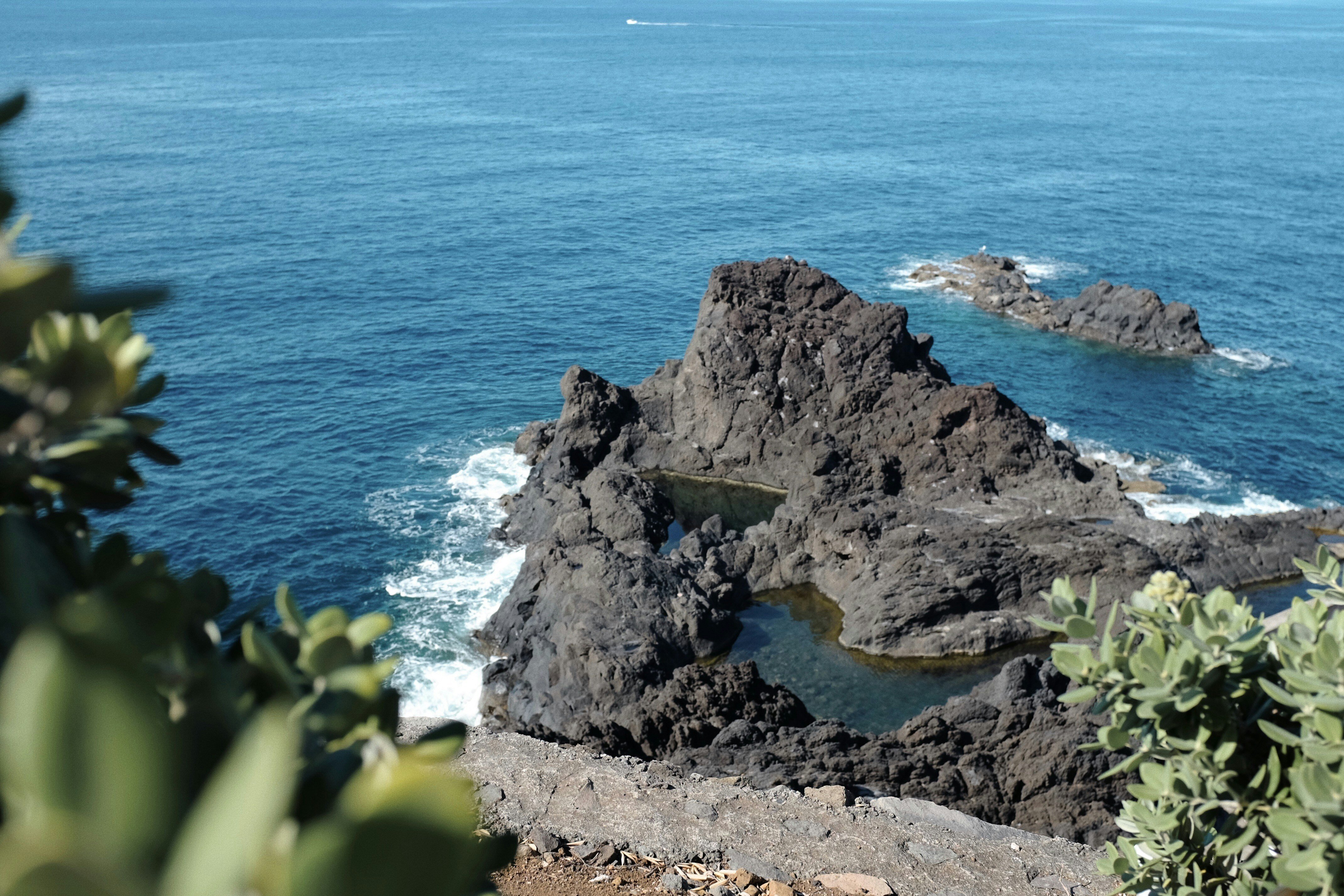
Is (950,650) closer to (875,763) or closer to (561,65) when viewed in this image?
(875,763)

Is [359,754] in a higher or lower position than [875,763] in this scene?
higher

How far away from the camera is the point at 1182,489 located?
45.6m

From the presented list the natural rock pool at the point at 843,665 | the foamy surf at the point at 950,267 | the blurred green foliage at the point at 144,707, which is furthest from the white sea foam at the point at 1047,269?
the blurred green foliage at the point at 144,707

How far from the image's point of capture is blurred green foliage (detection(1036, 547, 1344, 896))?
6.53 m

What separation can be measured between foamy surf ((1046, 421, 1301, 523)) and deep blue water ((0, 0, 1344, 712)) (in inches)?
8.6

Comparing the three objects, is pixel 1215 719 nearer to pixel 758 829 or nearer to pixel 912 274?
pixel 758 829

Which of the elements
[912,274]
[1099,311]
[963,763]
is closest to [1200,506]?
[1099,311]

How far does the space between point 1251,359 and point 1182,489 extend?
19.4 metres

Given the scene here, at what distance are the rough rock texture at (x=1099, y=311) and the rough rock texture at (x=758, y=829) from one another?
49.4 metres

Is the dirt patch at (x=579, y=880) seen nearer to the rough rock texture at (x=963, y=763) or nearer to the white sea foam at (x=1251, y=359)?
the rough rock texture at (x=963, y=763)

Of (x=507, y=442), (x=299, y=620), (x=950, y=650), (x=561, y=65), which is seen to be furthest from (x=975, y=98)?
(x=299, y=620)

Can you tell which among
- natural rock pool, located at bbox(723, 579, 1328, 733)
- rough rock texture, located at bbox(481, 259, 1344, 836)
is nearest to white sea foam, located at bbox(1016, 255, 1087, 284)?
rough rock texture, located at bbox(481, 259, 1344, 836)

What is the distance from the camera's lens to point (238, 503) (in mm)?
42531

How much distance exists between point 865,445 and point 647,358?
64.8 feet
